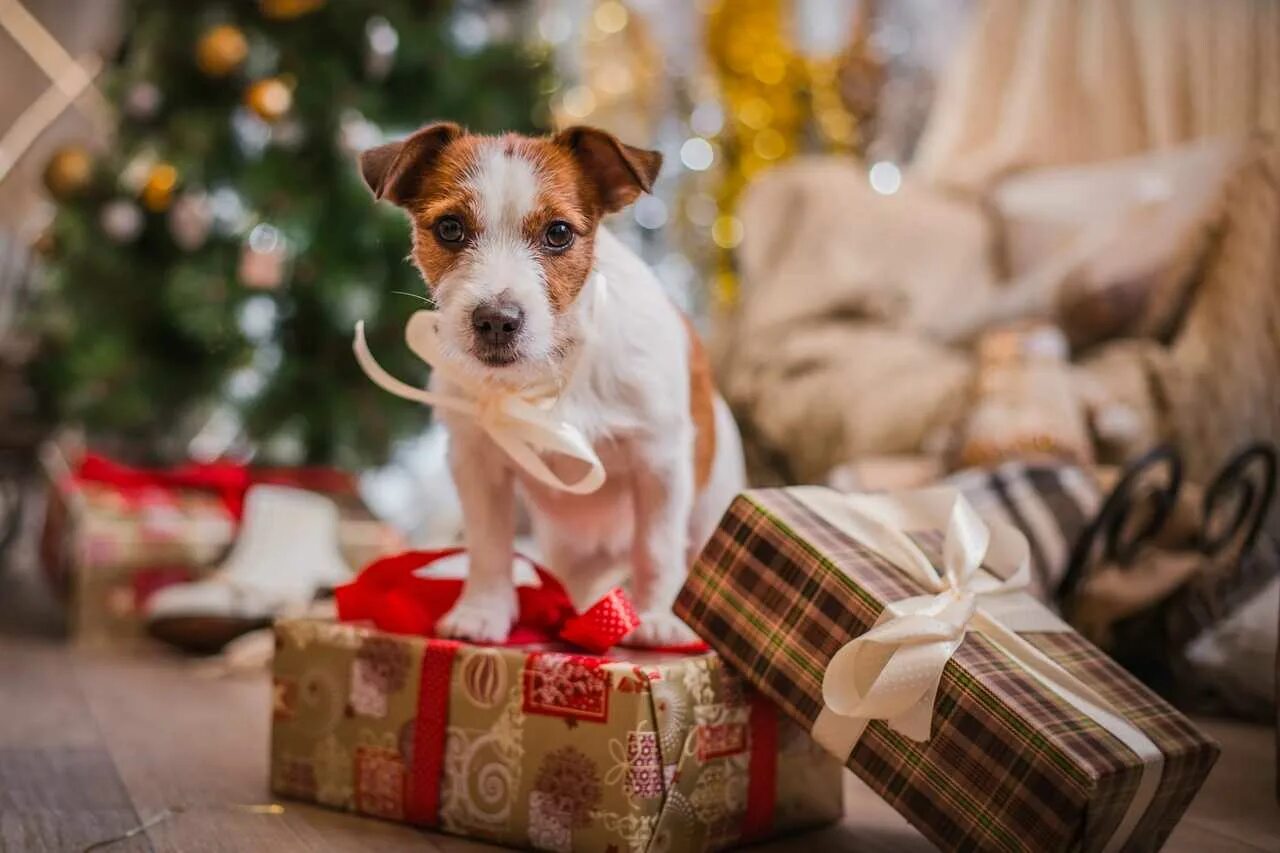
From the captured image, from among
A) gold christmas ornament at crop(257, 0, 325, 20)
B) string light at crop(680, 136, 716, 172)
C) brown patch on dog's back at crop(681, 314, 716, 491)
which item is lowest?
brown patch on dog's back at crop(681, 314, 716, 491)

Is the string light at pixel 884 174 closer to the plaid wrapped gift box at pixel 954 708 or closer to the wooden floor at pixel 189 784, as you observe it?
the wooden floor at pixel 189 784

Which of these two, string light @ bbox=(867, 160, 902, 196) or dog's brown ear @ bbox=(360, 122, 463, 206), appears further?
string light @ bbox=(867, 160, 902, 196)

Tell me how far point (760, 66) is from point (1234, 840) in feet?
10.5

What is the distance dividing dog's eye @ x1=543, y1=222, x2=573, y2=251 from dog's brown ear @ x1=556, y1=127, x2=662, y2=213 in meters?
0.08

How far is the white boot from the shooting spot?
211 centimetres

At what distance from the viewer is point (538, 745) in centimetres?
104

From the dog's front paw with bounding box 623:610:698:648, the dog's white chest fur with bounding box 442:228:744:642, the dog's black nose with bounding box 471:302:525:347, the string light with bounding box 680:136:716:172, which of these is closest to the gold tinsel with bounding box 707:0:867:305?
the string light with bounding box 680:136:716:172

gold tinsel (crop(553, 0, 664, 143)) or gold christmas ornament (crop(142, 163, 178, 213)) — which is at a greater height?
gold tinsel (crop(553, 0, 664, 143))

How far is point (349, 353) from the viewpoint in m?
2.89

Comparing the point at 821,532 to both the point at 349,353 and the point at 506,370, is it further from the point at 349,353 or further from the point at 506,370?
the point at 349,353

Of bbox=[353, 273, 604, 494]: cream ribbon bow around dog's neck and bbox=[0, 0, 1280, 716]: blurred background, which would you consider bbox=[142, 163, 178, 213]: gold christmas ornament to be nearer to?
bbox=[0, 0, 1280, 716]: blurred background

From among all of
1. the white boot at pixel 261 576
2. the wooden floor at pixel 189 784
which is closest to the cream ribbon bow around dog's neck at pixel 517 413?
the wooden floor at pixel 189 784

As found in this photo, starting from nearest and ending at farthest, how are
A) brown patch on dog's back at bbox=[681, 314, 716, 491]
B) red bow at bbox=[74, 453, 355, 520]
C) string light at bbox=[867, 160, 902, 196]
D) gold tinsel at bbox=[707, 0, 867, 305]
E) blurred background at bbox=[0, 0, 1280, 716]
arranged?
brown patch on dog's back at bbox=[681, 314, 716, 491]
blurred background at bbox=[0, 0, 1280, 716]
red bow at bbox=[74, 453, 355, 520]
string light at bbox=[867, 160, 902, 196]
gold tinsel at bbox=[707, 0, 867, 305]

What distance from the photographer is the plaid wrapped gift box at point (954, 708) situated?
887 millimetres
